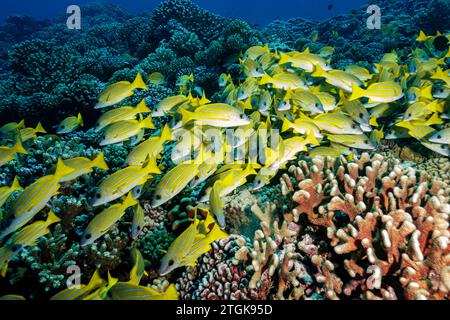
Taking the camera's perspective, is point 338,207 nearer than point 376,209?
No

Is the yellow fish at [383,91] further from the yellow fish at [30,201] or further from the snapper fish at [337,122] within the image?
the yellow fish at [30,201]

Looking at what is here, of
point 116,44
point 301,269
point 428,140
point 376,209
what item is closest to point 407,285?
point 376,209

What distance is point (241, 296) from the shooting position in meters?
2.96

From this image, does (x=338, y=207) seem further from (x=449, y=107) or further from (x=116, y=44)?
(x=116, y=44)

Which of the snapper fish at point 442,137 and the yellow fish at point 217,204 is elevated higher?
the snapper fish at point 442,137

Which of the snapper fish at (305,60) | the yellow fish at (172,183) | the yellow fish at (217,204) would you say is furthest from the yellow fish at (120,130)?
the snapper fish at (305,60)

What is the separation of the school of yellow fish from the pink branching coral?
0.55 m

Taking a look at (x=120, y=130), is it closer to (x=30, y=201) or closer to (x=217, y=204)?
(x=30, y=201)

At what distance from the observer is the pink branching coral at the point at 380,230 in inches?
96.7

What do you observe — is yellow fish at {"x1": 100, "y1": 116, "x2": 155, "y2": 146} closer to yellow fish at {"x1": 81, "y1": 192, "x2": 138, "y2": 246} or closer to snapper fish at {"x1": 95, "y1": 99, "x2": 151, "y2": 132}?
snapper fish at {"x1": 95, "y1": 99, "x2": 151, "y2": 132}

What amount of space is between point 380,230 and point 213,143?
6.53 feet

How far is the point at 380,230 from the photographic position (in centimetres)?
275

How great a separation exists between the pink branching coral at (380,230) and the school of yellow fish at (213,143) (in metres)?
0.55

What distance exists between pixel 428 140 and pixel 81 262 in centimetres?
486
